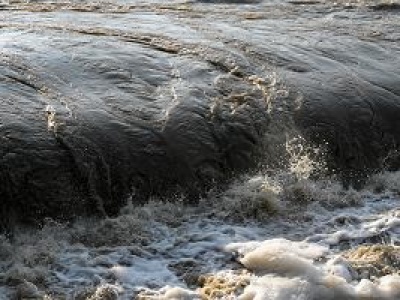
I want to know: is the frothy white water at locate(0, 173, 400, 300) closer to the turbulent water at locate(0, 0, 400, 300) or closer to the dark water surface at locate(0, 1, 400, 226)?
the turbulent water at locate(0, 0, 400, 300)

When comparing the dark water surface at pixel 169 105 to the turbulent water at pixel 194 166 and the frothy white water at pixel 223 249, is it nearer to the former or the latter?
the turbulent water at pixel 194 166

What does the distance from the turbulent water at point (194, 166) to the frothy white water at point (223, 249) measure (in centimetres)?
2

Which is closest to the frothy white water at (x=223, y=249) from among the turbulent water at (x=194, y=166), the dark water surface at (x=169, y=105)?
the turbulent water at (x=194, y=166)

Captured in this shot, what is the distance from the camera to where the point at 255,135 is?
9.80m

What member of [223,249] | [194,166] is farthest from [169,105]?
[223,249]

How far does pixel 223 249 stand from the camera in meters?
7.63

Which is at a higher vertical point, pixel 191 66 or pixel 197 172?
pixel 191 66

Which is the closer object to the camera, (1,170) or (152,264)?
(152,264)

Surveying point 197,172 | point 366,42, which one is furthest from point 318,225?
point 366,42

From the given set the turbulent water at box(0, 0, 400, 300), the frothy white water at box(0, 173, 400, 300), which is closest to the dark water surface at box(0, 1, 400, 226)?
the turbulent water at box(0, 0, 400, 300)

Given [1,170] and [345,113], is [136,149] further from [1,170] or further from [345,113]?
[345,113]

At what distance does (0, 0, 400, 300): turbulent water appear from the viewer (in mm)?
7098

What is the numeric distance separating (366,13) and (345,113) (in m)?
7.48

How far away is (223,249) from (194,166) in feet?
5.66
